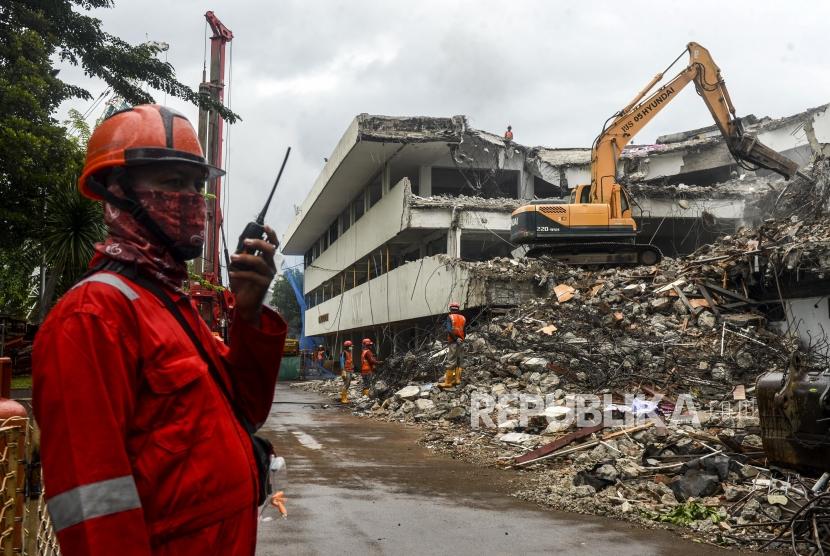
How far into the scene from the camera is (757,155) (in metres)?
19.7

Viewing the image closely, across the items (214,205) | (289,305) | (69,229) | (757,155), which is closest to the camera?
(69,229)

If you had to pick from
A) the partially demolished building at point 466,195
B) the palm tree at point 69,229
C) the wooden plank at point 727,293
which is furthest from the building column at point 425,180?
the palm tree at point 69,229

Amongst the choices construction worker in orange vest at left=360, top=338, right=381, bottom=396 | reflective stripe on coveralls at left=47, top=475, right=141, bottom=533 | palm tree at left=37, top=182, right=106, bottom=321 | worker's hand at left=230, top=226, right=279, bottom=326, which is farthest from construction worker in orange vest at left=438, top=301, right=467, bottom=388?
Answer: reflective stripe on coveralls at left=47, top=475, right=141, bottom=533

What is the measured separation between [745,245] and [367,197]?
55.5 ft

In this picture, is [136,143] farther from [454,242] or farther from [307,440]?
[454,242]

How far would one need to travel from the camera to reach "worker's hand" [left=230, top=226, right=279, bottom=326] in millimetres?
2045

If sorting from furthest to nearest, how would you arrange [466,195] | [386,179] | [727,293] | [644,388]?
1. [466,195]
2. [386,179]
3. [727,293]
4. [644,388]

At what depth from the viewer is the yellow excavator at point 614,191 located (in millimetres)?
19594

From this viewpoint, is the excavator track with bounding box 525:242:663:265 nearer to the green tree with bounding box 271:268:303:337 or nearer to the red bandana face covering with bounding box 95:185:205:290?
the red bandana face covering with bounding box 95:185:205:290

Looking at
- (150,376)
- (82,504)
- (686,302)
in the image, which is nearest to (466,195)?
(686,302)

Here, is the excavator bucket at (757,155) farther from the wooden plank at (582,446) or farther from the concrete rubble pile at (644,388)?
the wooden plank at (582,446)

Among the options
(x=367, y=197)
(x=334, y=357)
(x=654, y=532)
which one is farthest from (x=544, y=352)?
(x=334, y=357)

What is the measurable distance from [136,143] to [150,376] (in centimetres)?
66

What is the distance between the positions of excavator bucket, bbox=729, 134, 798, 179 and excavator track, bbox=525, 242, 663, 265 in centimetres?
337
